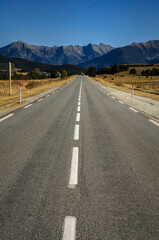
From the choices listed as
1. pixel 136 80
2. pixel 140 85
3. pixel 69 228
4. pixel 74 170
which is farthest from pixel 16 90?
pixel 136 80

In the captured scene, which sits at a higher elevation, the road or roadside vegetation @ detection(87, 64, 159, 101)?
roadside vegetation @ detection(87, 64, 159, 101)

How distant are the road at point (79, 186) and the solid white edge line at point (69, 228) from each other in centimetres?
1

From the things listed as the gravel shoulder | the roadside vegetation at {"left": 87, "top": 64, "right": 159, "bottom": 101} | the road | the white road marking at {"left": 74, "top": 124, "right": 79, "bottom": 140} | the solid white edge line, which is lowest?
the solid white edge line

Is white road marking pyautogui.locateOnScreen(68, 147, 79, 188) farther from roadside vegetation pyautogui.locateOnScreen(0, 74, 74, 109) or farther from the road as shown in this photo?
roadside vegetation pyautogui.locateOnScreen(0, 74, 74, 109)

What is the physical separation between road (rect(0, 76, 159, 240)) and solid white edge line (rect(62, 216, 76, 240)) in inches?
0.4

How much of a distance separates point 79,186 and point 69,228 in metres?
1.00

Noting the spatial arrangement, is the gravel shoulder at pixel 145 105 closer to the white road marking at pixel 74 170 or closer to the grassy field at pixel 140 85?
the grassy field at pixel 140 85

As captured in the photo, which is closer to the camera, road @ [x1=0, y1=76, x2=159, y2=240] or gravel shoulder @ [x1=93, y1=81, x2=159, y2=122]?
road @ [x1=0, y1=76, x2=159, y2=240]

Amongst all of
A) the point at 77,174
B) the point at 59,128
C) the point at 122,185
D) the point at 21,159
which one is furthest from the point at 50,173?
the point at 59,128

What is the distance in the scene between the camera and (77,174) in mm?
3848

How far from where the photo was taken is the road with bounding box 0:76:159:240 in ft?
8.05

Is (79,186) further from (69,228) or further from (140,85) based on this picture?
(140,85)

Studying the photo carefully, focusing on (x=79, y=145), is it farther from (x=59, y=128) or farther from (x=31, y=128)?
(x=31, y=128)

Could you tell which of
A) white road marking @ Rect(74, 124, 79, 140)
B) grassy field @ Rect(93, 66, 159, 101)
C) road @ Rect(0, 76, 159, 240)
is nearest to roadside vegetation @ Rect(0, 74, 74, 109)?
white road marking @ Rect(74, 124, 79, 140)
